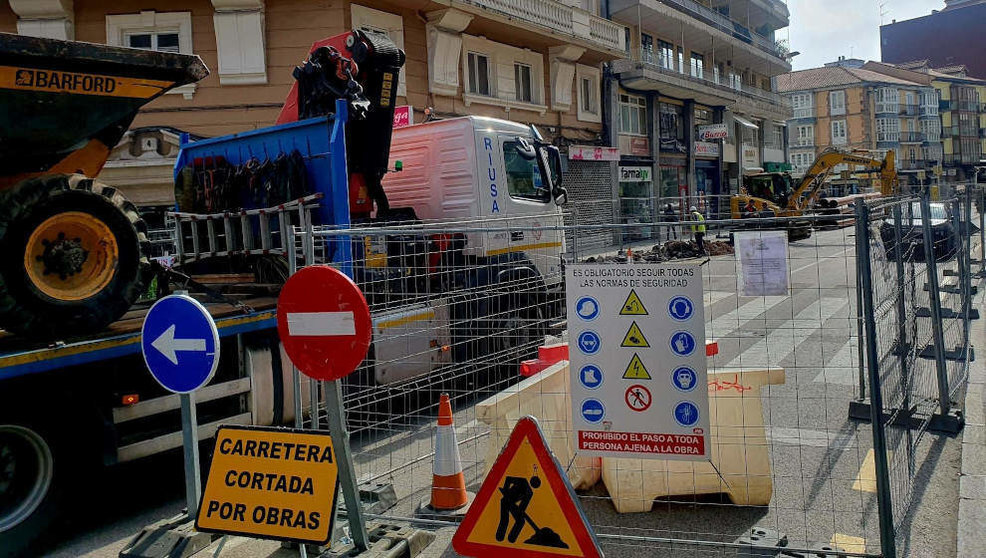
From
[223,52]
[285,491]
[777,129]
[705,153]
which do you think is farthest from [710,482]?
[777,129]

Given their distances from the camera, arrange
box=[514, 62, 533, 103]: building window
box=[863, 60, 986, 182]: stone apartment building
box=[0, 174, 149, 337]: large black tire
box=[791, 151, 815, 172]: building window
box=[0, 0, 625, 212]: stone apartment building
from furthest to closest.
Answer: box=[863, 60, 986, 182]: stone apartment building < box=[791, 151, 815, 172]: building window < box=[514, 62, 533, 103]: building window < box=[0, 0, 625, 212]: stone apartment building < box=[0, 174, 149, 337]: large black tire

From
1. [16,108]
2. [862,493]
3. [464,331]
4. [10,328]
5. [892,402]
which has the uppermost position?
[16,108]

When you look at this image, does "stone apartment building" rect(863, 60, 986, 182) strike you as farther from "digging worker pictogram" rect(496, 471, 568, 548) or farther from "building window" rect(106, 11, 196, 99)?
"digging worker pictogram" rect(496, 471, 568, 548)

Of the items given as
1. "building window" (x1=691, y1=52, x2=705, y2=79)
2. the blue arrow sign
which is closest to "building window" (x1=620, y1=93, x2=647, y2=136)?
"building window" (x1=691, y1=52, x2=705, y2=79)

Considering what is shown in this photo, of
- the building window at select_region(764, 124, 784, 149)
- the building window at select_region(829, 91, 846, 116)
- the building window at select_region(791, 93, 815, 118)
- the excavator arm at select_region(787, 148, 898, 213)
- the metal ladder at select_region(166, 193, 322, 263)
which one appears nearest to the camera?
the metal ladder at select_region(166, 193, 322, 263)

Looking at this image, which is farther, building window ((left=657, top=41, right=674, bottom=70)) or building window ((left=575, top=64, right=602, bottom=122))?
building window ((left=657, top=41, right=674, bottom=70))

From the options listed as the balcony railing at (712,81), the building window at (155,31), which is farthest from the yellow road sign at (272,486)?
the balcony railing at (712,81)

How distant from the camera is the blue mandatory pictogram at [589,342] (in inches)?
149

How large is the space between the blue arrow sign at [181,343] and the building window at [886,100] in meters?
78.8

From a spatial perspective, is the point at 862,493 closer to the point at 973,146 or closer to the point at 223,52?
the point at 223,52

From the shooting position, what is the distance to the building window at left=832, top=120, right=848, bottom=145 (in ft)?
236

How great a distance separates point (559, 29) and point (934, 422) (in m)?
18.5

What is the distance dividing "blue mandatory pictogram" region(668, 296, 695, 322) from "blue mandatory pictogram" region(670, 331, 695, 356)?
0.24 feet

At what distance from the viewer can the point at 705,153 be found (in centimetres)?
3378
